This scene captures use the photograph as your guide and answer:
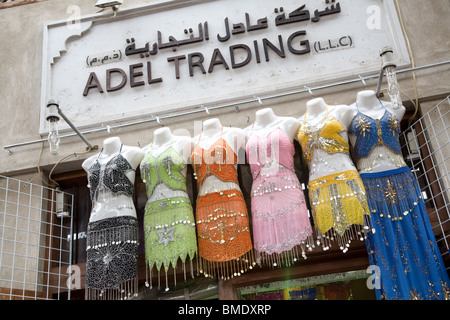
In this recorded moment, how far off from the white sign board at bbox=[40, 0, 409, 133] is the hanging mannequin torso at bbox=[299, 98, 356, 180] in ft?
2.10

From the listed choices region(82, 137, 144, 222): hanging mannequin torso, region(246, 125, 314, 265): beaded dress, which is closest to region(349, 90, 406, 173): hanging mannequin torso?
region(246, 125, 314, 265): beaded dress

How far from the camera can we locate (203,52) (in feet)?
13.7

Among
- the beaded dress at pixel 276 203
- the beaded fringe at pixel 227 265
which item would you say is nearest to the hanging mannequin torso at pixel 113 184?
the beaded fringe at pixel 227 265

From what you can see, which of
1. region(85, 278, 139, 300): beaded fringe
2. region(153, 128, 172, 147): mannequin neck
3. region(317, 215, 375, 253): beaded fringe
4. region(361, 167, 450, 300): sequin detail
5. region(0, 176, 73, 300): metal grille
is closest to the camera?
region(361, 167, 450, 300): sequin detail

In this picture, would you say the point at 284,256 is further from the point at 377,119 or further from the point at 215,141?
the point at 377,119

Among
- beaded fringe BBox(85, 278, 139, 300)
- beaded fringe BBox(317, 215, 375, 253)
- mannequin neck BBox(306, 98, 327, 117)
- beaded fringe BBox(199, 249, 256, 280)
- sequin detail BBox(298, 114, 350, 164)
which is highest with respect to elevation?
mannequin neck BBox(306, 98, 327, 117)

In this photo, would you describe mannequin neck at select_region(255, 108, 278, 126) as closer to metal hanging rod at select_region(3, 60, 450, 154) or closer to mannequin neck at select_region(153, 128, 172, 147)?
metal hanging rod at select_region(3, 60, 450, 154)

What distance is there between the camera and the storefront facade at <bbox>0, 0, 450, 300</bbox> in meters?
3.50

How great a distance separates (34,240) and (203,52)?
1.86 m

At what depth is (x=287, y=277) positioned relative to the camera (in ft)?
11.2

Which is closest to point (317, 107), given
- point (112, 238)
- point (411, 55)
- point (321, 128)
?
point (321, 128)

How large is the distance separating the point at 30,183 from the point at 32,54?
1287mm
